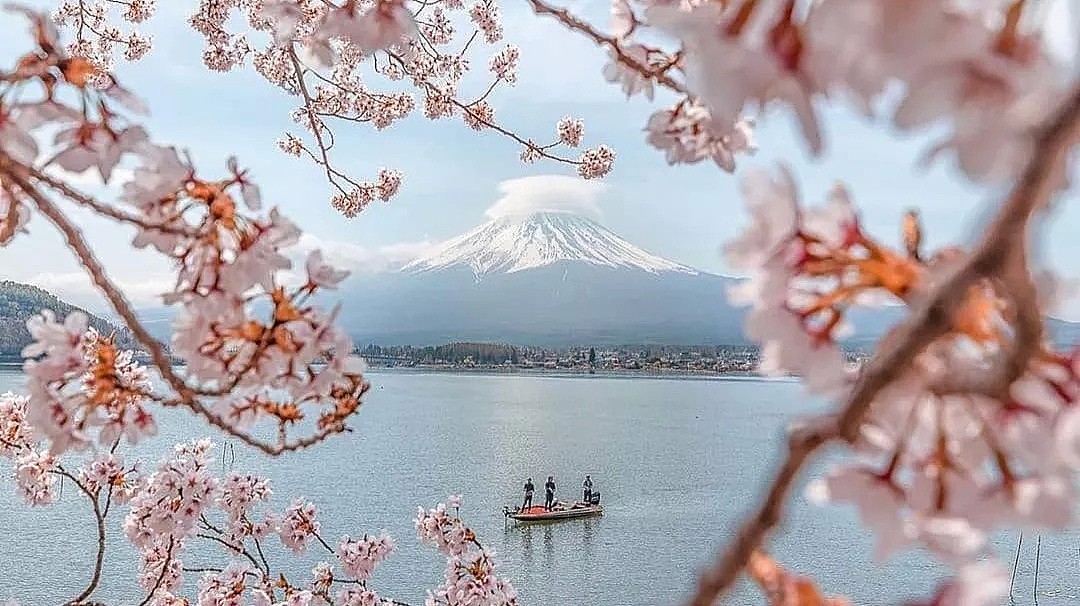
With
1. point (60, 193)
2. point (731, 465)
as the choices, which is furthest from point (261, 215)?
point (731, 465)

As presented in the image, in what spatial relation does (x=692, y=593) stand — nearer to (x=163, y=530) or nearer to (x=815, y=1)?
(x=815, y=1)

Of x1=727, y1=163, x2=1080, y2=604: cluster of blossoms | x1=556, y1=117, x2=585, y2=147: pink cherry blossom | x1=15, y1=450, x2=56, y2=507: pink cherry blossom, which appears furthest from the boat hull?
x1=727, y1=163, x2=1080, y2=604: cluster of blossoms

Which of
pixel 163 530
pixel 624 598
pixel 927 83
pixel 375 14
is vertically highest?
pixel 375 14

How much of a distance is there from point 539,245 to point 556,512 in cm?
3309

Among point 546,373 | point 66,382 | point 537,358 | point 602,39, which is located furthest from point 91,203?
point 546,373

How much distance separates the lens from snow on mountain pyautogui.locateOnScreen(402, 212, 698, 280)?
156 feet

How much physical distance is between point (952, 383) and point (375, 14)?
1.98ft

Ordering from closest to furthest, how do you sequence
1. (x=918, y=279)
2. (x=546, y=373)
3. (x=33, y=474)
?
(x=918, y=279)
(x=33, y=474)
(x=546, y=373)

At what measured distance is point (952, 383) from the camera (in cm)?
18

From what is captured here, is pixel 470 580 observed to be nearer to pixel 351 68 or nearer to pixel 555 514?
pixel 351 68

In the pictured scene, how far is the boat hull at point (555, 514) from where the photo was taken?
16094 millimetres

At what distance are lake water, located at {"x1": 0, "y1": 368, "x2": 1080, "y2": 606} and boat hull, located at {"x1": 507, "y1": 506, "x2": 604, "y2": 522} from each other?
180 mm

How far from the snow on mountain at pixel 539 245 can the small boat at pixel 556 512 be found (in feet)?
99.1

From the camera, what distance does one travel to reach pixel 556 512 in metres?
16.5
